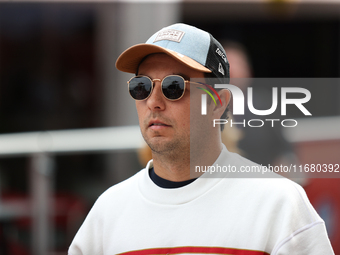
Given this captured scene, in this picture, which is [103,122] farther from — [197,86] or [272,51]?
[197,86]

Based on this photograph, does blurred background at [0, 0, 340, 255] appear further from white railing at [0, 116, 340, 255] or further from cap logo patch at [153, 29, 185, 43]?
cap logo patch at [153, 29, 185, 43]

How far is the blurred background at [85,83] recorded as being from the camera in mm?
4930

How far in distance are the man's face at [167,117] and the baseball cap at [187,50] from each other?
6 cm

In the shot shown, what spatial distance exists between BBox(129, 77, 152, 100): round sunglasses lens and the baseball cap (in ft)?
0.44

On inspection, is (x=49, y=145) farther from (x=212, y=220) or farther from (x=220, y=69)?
(x=212, y=220)

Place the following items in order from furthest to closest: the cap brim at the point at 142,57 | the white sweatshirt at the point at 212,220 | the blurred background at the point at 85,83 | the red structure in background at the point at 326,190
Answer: the blurred background at the point at 85,83 → the red structure in background at the point at 326,190 → the cap brim at the point at 142,57 → the white sweatshirt at the point at 212,220

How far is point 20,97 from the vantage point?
6.92m

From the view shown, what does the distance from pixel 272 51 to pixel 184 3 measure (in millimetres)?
1363

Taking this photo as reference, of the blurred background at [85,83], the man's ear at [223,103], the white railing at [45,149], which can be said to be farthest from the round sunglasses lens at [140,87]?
the blurred background at [85,83]

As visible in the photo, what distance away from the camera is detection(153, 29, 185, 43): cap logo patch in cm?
228

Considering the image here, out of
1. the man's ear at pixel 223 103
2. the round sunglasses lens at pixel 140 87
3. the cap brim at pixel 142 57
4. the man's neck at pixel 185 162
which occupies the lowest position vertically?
the man's neck at pixel 185 162

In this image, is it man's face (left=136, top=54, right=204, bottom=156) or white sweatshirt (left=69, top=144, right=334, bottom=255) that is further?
man's face (left=136, top=54, right=204, bottom=156)

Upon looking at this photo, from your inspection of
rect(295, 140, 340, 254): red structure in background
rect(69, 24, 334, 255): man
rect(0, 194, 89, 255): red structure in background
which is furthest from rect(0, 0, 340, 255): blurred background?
rect(69, 24, 334, 255): man

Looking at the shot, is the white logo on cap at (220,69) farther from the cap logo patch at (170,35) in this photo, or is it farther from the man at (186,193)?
the cap logo patch at (170,35)
